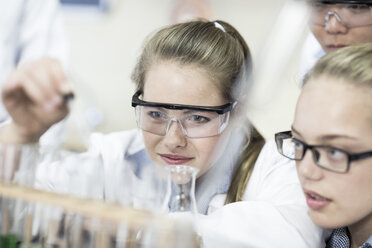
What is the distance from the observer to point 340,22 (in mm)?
1591

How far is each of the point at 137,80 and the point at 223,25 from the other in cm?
33

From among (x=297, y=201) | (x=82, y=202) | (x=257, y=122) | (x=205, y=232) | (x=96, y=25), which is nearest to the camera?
(x=82, y=202)

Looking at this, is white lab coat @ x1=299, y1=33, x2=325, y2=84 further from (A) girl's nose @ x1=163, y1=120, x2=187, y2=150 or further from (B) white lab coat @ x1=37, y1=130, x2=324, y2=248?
(A) girl's nose @ x1=163, y1=120, x2=187, y2=150

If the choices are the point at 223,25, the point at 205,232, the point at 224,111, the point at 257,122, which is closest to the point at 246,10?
the point at 257,122

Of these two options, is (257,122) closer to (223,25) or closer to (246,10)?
(246,10)

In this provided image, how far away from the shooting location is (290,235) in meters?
1.24

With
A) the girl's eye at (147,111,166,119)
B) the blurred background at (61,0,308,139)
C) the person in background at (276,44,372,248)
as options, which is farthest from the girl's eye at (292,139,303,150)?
the blurred background at (61,0,308,139)

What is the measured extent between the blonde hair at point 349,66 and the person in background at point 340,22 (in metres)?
0.26

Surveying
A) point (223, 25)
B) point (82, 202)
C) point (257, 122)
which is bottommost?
point (257, 122)


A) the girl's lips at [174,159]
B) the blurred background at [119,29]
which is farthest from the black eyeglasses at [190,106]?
the blurred background at [119,29]

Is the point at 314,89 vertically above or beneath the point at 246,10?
beneath

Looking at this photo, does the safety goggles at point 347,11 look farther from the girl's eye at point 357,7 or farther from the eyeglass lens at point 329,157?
the eyeglass lens at point 329,157

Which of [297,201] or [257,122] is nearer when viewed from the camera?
[297,201]

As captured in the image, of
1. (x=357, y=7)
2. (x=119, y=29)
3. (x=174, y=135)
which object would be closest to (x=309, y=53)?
(x=357, y=7)
